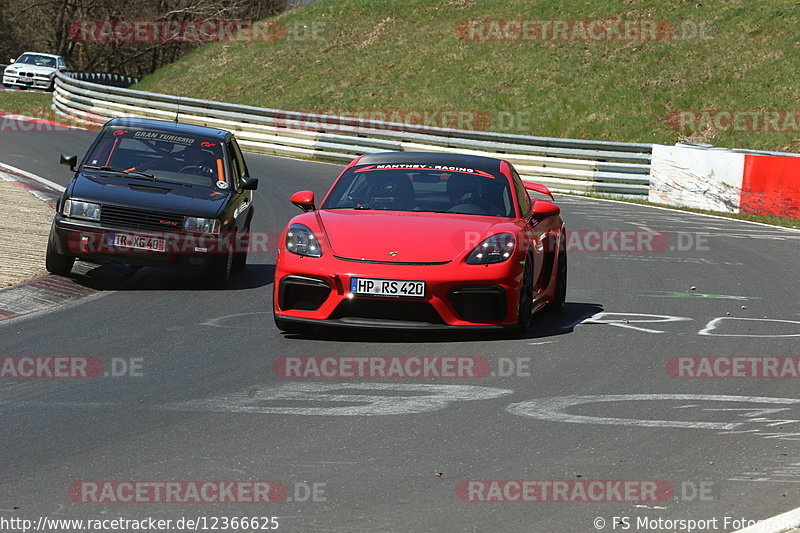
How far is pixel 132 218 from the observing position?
450 inches

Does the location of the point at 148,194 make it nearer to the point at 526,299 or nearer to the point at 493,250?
the point at 493,250

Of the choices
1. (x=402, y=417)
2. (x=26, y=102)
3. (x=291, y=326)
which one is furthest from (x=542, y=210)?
(x=26, y=102)

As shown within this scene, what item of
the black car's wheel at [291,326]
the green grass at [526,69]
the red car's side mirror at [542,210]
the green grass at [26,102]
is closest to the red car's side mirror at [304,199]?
the black car's wheel at [291,326]

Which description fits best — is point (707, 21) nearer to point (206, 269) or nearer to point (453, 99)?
point (453, 99)

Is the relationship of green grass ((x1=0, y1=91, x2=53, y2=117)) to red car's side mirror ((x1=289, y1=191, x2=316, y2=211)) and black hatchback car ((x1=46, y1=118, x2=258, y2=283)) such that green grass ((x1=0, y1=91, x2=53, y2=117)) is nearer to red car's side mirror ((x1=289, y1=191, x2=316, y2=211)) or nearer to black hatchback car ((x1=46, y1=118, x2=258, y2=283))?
black hatchback car ((x1=46, y1=118, x2=258, y2=283))

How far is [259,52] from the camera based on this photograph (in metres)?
48.4

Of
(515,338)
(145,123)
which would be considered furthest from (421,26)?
(515,338)

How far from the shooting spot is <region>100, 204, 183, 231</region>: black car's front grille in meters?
11.4

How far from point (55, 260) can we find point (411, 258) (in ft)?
13.8

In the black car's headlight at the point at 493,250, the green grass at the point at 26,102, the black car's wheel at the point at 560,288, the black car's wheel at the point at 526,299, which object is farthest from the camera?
the green grass at the point at 26,102

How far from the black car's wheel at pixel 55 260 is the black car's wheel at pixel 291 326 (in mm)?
3021

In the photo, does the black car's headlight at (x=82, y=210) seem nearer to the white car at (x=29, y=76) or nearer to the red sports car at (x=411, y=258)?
the red sports car at (x=411, y=258)

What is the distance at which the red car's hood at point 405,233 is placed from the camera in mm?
8898

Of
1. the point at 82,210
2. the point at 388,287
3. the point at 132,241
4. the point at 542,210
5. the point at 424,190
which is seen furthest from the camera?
the point at 82,210
